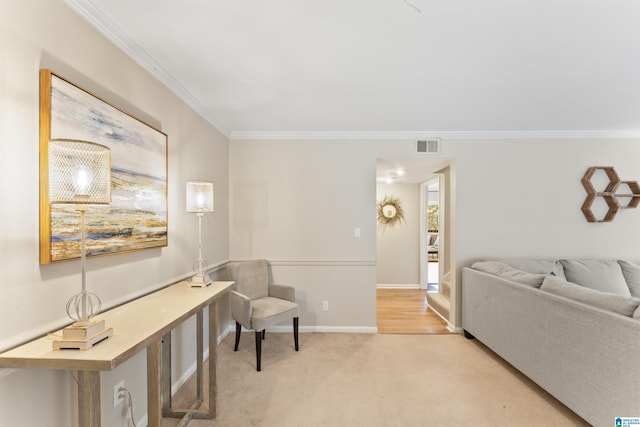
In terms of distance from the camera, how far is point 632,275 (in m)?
3.09

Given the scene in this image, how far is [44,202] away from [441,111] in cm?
296

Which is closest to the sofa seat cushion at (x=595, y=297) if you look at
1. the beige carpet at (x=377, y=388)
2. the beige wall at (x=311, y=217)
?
the beige carpet at (x=377, y=388)

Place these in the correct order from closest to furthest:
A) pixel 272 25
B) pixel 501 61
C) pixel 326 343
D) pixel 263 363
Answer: pixel 272 25
pixel 501 61
pixel 263 363
pixel 326 343

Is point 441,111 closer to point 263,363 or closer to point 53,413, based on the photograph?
point 263,363

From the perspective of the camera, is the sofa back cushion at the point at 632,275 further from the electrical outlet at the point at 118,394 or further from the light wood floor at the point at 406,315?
the electrical outlet at the point at 118,394

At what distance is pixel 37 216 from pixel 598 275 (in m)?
4.42

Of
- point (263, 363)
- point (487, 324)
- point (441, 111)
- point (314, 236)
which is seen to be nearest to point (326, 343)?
point (263, 363)

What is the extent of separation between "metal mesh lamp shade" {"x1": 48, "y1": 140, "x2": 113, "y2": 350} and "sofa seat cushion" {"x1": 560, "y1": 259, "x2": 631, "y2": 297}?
3999mm

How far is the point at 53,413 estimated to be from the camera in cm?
124

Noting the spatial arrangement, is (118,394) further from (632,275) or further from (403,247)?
(403,247)

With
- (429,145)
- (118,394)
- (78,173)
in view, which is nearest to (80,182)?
(78,173)

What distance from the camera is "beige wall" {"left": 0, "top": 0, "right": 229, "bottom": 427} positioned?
1067 millimetres

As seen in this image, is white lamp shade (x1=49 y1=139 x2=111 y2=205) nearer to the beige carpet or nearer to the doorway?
the beige carpet

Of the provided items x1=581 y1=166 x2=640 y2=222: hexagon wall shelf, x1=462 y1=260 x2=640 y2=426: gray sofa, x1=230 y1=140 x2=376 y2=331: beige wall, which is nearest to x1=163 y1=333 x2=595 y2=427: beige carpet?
x1=462 y1=260 x2=640 y2=426: gray sofa
